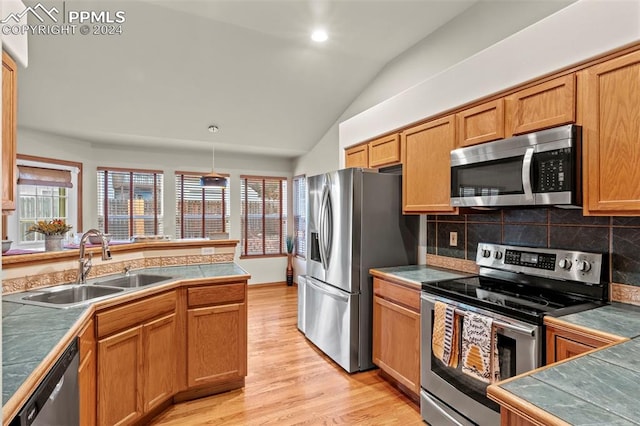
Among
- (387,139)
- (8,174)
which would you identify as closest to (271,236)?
(387,139)

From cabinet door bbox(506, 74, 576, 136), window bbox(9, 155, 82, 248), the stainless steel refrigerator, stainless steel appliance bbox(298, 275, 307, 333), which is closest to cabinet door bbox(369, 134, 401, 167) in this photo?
the stainless steel refrigerator

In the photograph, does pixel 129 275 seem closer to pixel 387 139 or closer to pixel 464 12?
pixel 387 139

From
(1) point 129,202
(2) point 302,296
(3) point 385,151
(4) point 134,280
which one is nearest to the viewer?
(4) point 134,280

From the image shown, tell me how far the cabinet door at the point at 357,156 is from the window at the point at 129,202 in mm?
3437

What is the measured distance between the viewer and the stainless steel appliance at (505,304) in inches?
69.0

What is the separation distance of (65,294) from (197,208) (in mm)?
3891

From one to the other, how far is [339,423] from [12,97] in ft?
8.30

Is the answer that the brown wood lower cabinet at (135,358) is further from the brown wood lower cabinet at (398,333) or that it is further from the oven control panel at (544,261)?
the oven control panel at (544,261)

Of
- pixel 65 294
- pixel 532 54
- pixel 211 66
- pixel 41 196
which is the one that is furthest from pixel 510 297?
pixel 41 196

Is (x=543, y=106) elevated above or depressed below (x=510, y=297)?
above

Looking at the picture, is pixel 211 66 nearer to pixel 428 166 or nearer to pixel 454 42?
pixel 454 42

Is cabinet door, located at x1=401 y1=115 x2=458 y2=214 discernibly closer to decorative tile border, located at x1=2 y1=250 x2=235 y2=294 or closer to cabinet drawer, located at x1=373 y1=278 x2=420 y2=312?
cabinet drawer, located at x1=373 y1=278 x2=420 y2=312

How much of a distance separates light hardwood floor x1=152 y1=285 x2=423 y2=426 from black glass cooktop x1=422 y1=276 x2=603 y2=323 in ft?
3.10

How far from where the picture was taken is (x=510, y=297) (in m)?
2.00
